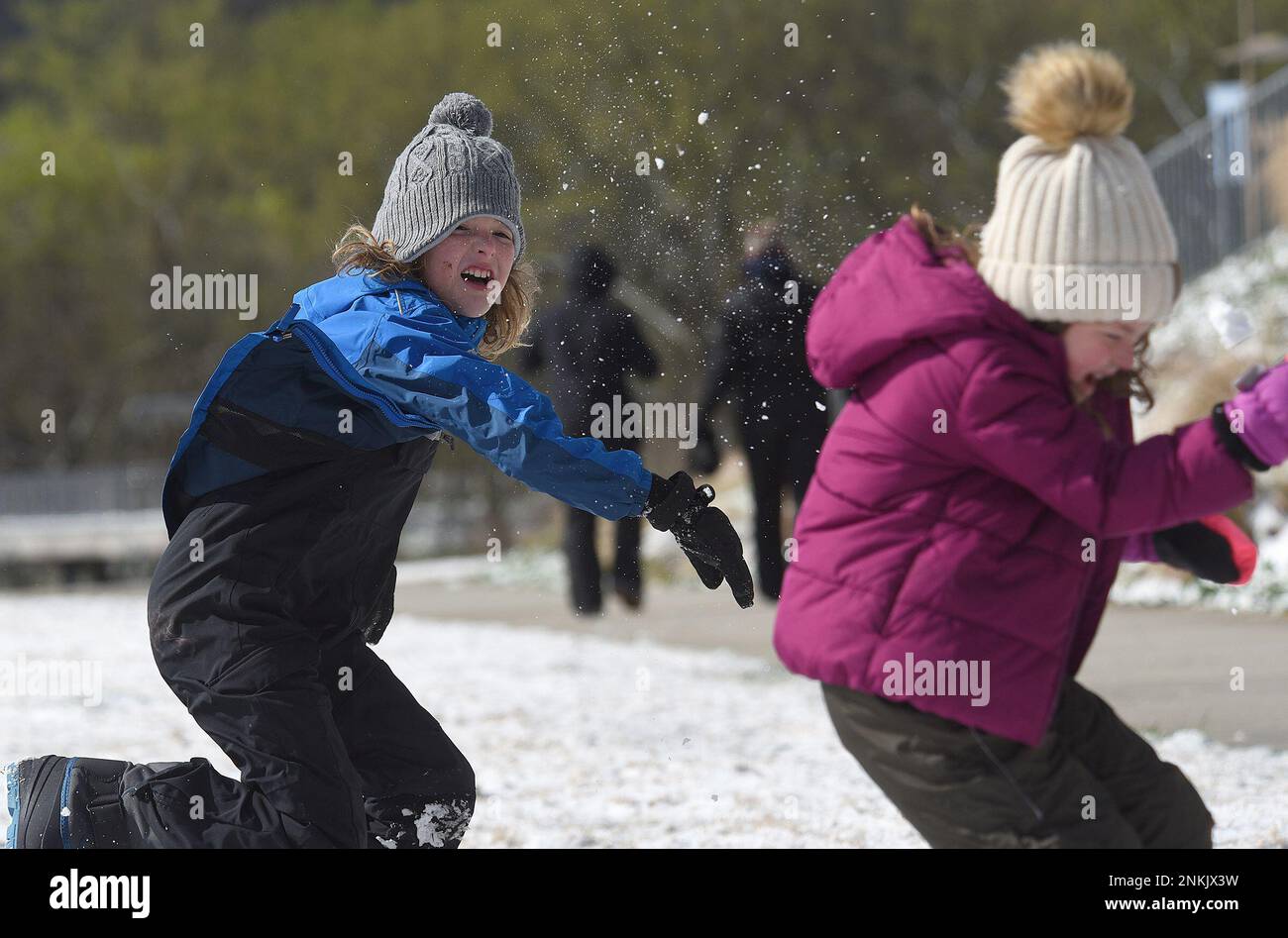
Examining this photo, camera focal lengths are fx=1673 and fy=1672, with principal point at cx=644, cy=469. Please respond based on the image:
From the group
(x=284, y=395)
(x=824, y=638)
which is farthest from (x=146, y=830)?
(x=824, y=638)

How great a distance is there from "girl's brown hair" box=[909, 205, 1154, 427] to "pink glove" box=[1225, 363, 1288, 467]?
260mm

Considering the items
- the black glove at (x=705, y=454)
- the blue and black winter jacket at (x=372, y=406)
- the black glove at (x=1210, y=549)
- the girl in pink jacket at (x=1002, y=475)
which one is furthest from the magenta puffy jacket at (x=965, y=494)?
the black glove at (x=705, y=454)

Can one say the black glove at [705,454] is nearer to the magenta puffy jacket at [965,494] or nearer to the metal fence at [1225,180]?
the magenta puffy jacket at [965,494]

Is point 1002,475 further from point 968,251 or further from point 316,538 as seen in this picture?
point 316,538

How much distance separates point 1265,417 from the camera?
228 centimetres

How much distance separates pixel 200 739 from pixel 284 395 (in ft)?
10.4

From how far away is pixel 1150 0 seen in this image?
104ft

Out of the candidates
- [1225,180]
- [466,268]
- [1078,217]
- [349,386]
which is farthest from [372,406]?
[1225,180]

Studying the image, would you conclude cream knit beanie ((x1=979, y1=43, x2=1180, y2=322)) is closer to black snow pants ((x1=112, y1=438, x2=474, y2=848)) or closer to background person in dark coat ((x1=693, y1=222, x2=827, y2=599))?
black snow pants ((x1=112, y1=438, x2=474, y2=848))

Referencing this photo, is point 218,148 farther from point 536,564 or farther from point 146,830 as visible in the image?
point 146,830

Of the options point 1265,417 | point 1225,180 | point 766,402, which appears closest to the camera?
point 1265,417

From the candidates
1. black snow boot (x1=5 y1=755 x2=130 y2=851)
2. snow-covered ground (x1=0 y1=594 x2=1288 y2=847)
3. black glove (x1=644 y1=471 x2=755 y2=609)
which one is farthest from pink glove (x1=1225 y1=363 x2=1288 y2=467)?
black snow boot (x1=5 y1=755 x2=130 y2=851)

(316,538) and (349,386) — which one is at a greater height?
(349,386)

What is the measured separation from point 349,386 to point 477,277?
457 millimetres
